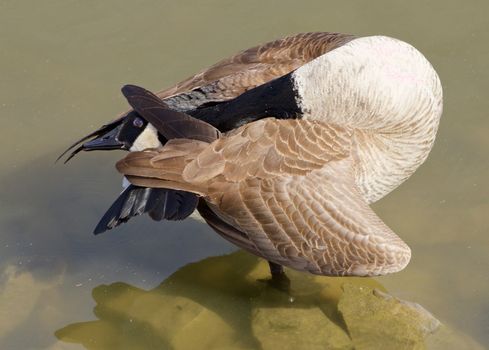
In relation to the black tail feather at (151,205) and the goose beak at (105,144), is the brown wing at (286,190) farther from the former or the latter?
the goose beak at (105,144)

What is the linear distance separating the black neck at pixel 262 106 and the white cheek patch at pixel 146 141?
0.37 m

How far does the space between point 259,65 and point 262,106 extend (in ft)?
2.25

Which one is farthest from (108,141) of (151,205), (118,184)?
(118,184)

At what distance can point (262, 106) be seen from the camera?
16.4ft

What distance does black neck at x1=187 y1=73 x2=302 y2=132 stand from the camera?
16.4 feet

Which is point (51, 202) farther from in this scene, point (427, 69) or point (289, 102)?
point (427, 69)

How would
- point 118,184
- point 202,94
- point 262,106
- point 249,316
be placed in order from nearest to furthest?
point 262,106 → point 249,316 → point 202,94 → point 118,184

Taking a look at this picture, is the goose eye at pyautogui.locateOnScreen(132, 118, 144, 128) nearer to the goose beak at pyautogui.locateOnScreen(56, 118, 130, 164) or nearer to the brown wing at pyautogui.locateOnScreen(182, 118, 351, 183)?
the goose beak at pyautogui.locateOnScreen(56, 118, 130, 164)

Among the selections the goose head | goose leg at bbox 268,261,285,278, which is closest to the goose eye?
the goose head

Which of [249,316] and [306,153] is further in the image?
[249,316]

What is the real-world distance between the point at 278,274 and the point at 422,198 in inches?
50.6

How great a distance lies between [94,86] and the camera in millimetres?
6941

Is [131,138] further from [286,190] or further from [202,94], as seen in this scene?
[286,190]

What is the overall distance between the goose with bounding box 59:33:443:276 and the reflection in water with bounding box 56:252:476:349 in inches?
20.4
